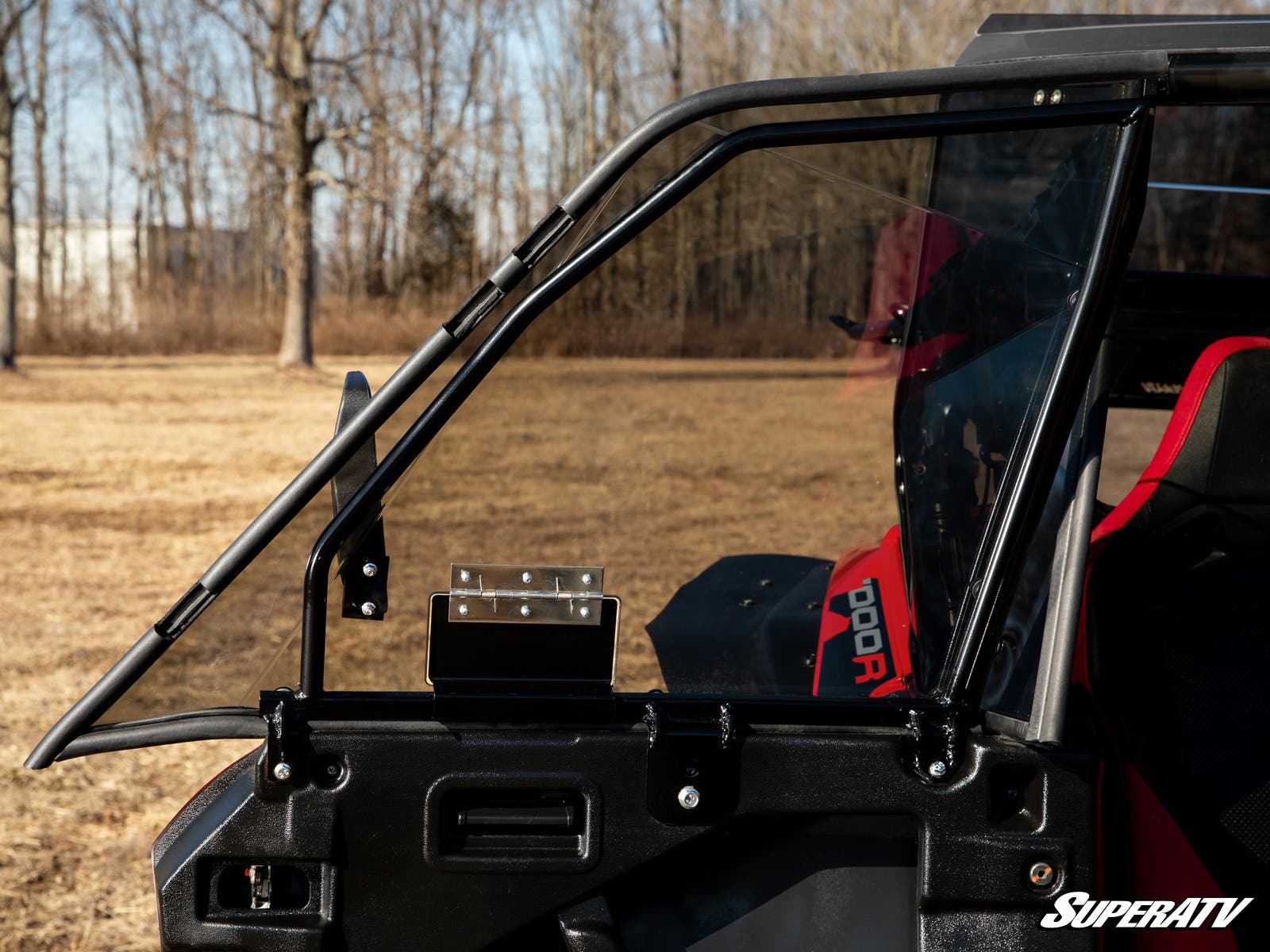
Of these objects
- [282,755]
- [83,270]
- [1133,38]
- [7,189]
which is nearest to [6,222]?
[7,189]

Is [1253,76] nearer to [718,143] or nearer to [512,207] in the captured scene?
[718,143]

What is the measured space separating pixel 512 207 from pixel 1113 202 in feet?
13.1

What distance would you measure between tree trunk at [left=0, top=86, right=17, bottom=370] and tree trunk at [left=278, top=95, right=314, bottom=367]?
4315mm

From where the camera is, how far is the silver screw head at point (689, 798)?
129 cm

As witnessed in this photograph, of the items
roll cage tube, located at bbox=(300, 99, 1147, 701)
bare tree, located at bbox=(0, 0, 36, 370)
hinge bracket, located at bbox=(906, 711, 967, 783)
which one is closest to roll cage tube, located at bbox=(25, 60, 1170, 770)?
roll cage tube, located at bbox=(300, 99, 1147, 701)

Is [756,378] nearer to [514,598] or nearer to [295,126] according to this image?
[514,598]

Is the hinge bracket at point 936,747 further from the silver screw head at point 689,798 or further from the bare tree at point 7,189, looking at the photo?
the bare tree at point 7,189

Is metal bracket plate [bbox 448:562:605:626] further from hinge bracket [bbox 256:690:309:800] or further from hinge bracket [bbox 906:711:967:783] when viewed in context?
hinge bracket [bbox 906:711:967:783]

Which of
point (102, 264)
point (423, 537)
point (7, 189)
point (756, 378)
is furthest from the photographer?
point (102, 264)

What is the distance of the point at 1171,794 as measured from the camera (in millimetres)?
1423

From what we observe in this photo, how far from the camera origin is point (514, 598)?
1273 mm

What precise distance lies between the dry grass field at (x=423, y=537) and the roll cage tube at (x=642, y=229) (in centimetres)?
9

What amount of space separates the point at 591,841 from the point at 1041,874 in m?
0.53

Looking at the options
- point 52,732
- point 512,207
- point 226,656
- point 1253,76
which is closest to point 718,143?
point 1253,76
